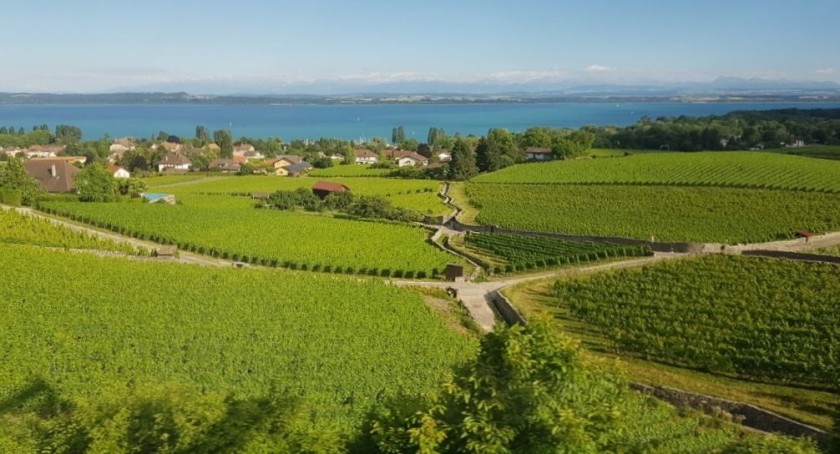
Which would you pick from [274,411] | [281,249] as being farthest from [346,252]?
[274,411]

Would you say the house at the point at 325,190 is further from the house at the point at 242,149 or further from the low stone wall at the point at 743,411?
the house at the point at 242,149

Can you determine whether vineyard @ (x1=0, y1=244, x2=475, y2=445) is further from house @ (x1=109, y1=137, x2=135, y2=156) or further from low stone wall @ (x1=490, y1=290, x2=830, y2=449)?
house @ (x1=109, y1=137, x2=135, y2=156)

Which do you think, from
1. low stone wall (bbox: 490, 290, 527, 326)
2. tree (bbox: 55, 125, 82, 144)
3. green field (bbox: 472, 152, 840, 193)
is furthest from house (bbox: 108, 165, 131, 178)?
tree (bbox: 55, 125, 82, 144)

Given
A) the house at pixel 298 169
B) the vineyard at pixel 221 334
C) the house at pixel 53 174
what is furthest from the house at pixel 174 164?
the vineyard at pixel 221 334

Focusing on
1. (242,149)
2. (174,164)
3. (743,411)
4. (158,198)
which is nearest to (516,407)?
(743,411)

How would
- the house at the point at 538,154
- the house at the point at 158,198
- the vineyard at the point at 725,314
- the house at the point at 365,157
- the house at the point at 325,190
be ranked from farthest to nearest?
the house at the point at 365,157 < the house at the point at 538,154 < the house at the point at 325,190 < the house at the point at 158,198 < the vineyard at the point at 725,314

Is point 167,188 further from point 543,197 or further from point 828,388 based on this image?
point 828,388
